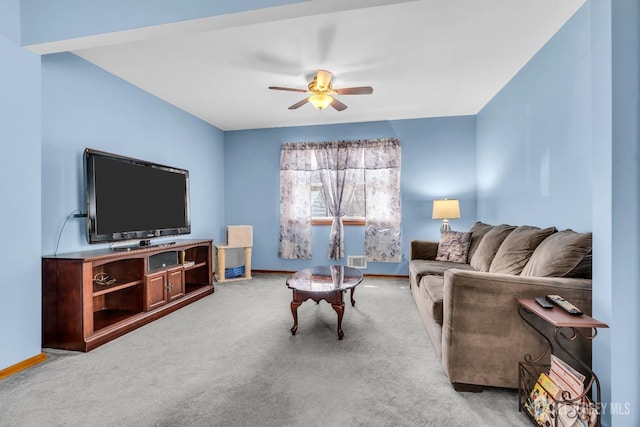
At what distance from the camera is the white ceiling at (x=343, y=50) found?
209 cm

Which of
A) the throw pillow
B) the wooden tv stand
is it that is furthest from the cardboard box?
the throw pillow

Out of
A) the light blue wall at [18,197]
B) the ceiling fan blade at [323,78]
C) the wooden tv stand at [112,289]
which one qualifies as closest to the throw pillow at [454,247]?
the ceiling fan blade at [323,78]

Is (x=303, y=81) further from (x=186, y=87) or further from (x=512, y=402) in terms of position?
(x=512, y=402)

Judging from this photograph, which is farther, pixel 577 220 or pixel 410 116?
pixel 410 116

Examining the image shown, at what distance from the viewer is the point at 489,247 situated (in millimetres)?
2828

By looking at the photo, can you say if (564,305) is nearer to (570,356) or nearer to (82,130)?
(570,356)

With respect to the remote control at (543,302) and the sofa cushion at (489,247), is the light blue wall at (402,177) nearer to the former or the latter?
the sofa cushion at (489,247)

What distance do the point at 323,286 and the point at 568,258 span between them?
5.68 feet

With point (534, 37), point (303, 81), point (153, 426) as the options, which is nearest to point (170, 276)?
point (153, 426)

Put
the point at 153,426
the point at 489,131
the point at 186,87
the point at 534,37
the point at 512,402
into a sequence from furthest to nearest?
the point at 489,131 < the point at 186,87 < the point at 534,37 < the point at 512,402 < the point at 153,426

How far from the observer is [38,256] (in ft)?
7.35

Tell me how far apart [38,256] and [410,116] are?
4.68 metres

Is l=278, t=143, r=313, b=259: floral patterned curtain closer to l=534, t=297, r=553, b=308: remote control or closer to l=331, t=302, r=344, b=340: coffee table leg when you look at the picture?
l=331, t=302, r=344, b=340: coffee table leg

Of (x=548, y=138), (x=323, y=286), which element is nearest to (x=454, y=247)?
(x=548, y=138)
